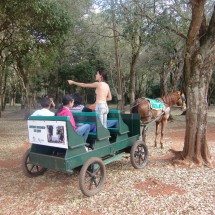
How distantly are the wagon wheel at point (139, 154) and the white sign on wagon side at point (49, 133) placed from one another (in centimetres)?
195

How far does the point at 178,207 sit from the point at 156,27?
8.36 meters

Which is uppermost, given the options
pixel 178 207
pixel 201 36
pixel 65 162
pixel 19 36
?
pixel 19 36

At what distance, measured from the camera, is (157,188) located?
198 inches

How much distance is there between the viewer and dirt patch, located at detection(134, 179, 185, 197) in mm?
4809

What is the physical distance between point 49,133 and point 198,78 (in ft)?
12.2

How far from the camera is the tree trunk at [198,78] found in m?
6.14

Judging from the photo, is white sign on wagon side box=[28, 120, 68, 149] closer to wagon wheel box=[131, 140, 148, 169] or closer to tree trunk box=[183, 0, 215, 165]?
wagon wheel box=[131, 140, 148, 169]

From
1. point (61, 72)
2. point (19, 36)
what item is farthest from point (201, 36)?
point (61, 72)

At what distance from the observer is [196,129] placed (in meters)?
6.35

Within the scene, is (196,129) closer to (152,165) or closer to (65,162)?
(152,165)

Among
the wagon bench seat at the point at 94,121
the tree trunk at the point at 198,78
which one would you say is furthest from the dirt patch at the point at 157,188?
the tree trunk at the point at 198,78

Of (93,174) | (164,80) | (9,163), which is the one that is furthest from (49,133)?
(164,80)

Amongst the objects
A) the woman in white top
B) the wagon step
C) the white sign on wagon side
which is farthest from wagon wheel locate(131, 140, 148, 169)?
the white sign on wagon side

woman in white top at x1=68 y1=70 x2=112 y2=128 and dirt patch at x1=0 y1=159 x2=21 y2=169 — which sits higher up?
woman in white top at x1=68 y1=70 x2=112 y2=128
